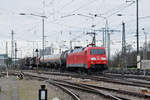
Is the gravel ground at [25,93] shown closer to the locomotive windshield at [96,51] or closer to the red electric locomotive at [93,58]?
the red electric locomotive at [93,58]

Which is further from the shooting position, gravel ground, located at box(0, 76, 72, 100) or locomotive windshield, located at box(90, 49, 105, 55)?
locomotive windshield, located at box(90, 49, 105, 55)

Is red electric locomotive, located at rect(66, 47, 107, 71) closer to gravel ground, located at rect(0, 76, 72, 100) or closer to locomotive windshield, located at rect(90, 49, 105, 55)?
locomotive windshield, located at rect(90, 49, 105, 55)

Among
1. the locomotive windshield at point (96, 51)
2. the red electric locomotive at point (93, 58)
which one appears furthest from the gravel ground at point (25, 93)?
the locomotive windshield at point (96, 51)

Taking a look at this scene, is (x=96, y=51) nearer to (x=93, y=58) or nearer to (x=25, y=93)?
(x=93, y=58)

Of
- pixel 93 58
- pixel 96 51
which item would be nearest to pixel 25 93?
pixel 93 58

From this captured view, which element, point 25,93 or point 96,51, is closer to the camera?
point 25,93

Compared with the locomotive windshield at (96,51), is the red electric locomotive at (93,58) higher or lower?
lower

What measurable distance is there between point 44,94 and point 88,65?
86.2 ft

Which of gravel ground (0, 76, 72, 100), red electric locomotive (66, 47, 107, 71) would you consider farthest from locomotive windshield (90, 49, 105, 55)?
gravel ground (0, 76, 72, 100)

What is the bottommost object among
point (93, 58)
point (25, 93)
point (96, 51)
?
point (25, 93)

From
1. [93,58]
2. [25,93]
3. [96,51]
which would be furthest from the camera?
[96,51]

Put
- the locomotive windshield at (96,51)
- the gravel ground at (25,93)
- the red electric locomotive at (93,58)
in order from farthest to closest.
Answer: the locomotive windshield at (96,51) < the red electric locomotive at (93,58) < the gravel ground at (25,93)

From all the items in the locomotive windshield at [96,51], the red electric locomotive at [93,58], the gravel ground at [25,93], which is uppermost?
the locomotive windshield at [96,51]

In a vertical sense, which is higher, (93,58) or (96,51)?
(96,51)
